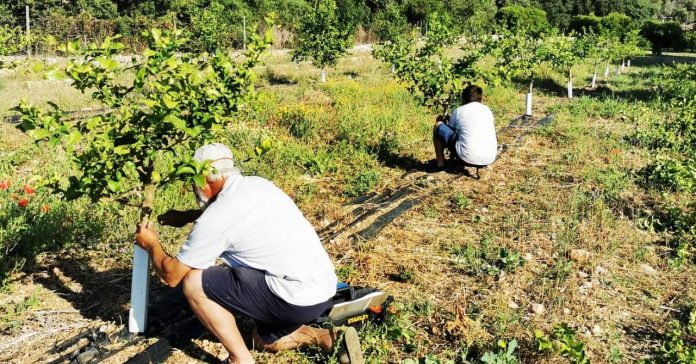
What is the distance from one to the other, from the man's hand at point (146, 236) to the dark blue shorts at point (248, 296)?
40 centimetres

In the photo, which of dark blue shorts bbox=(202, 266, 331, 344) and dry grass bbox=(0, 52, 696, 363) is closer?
dark blue shorts bbox=(202, 266, 331, 344)

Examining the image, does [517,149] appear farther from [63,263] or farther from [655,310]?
[63,263]

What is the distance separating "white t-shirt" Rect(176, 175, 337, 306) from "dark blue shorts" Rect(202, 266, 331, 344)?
0.15 feet

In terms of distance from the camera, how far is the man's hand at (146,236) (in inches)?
123

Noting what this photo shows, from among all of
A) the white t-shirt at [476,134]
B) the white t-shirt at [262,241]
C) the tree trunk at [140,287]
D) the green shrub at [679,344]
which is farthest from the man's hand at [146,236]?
the white t-shirt at [476,134]

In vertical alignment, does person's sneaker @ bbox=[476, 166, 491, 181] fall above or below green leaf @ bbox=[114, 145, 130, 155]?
below

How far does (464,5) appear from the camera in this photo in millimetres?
44969

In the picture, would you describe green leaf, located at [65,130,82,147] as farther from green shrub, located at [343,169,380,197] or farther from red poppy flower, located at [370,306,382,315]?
green shrub, located at [343,169,380,197]

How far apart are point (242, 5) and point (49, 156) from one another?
89.5 ft

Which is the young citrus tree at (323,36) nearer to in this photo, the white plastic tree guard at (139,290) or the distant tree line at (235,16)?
the distant tree line at (235,16)

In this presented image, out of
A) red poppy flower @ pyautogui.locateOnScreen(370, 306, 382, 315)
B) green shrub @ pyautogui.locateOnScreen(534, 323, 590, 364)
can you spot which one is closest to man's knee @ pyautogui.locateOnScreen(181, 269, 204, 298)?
red poppy flower @ pyautogui.locateOnScreen(370, 306, 382, 315)

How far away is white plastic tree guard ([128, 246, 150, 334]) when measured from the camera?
11.1 feet

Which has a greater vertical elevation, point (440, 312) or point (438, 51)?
point (438, 51)

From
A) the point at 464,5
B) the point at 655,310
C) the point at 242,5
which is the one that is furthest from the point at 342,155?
the point at 464,5
